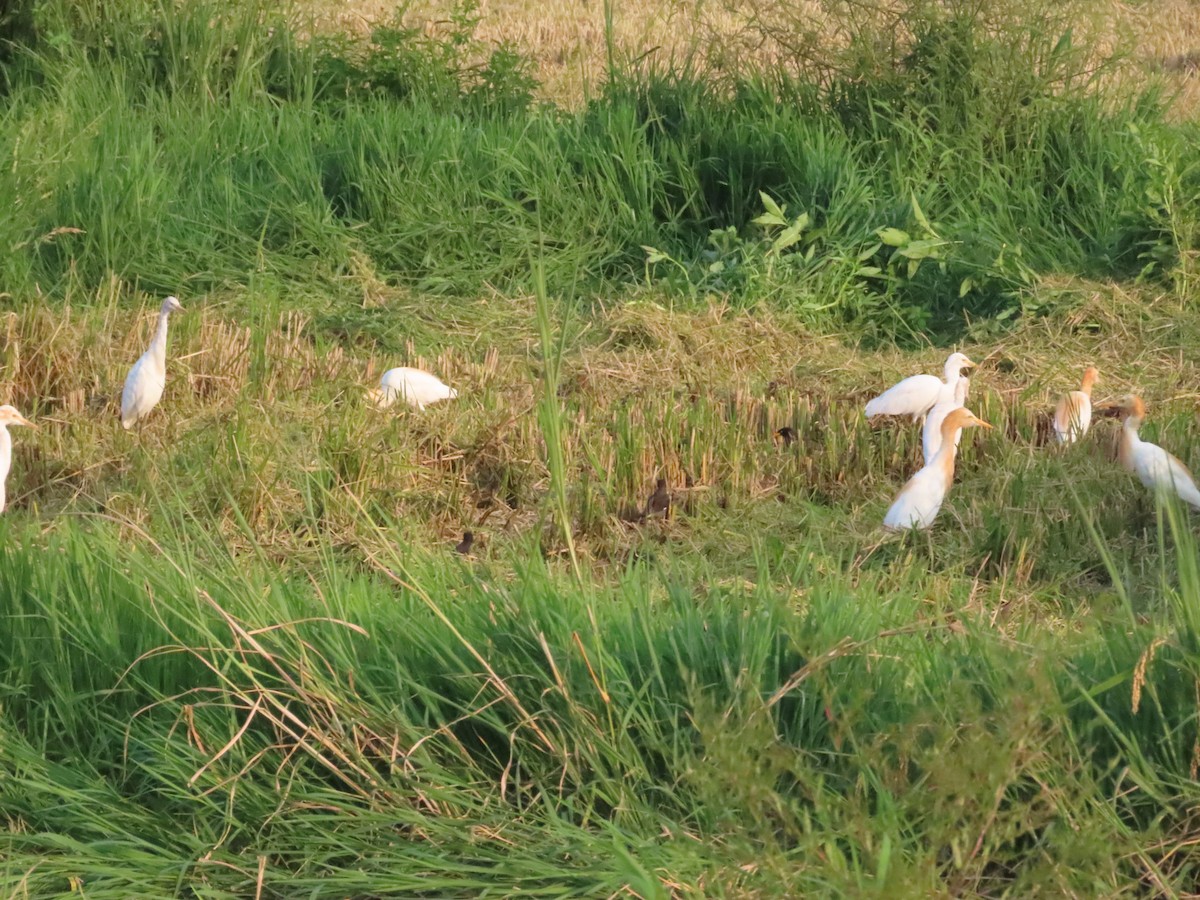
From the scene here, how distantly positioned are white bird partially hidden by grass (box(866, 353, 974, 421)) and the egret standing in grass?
633mm

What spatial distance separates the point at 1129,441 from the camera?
15.0 ft

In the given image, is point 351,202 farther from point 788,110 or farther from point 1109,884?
point 1109,884

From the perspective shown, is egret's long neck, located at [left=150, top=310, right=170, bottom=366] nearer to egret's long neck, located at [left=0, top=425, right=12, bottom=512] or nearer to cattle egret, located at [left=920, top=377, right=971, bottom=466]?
egret's long neck, located at [left=0, top=425, right=12, bottom=512]

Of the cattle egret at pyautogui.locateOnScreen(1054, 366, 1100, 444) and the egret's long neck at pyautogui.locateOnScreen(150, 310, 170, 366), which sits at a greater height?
the cattle egret at pyautogui.locateOnScreen(1054, 366, 1100, 444)

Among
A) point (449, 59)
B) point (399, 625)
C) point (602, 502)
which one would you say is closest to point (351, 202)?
point (449, 59)

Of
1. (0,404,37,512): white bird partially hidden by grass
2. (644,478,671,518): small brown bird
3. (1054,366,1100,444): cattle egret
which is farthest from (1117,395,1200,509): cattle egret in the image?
(0,404,37,512): white bird partially hidden by grass

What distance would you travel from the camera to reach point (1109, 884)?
2250 mm

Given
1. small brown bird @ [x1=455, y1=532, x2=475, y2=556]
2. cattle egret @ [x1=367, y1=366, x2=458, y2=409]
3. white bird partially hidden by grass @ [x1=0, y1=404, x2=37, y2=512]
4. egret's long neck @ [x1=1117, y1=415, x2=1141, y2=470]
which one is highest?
egret's long neck @ [x1=1117, y1=415, x2=1141, y2=470]

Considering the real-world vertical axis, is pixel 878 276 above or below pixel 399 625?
below

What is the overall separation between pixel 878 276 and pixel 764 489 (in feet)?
7.48

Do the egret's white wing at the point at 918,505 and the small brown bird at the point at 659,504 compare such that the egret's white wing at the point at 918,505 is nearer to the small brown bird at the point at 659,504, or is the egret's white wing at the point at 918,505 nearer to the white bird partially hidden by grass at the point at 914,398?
the small brown bird at the point at 659,504

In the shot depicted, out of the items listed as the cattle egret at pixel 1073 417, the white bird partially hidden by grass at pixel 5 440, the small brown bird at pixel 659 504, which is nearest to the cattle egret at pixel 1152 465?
the cattle egret at pixel 1073 417

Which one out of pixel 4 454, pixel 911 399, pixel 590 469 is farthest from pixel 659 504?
pixel 4 454

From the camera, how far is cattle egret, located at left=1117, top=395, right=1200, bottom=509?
4.24 metres
